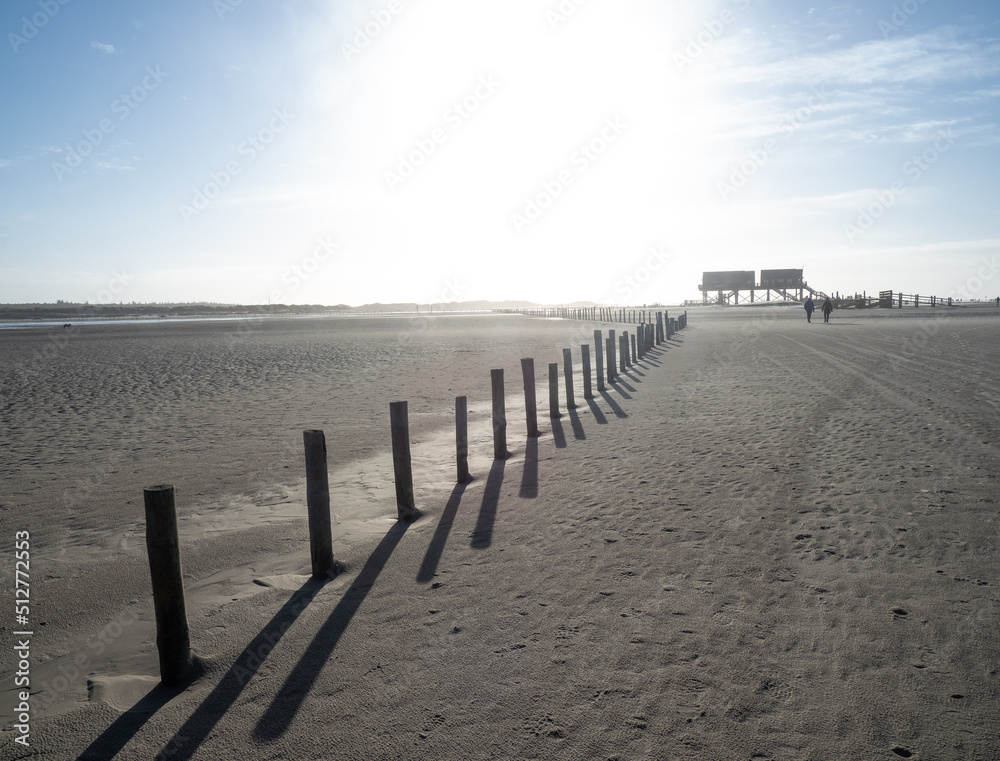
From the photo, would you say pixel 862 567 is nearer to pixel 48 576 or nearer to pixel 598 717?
pixel 598 717

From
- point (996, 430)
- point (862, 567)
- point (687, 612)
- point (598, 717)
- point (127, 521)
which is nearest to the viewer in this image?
point (598, 717)

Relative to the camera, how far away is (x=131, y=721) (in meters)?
3.08

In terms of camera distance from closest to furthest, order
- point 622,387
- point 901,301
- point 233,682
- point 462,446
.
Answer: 1. point 233,682
2. point 462,446
3. point 622,387
4. point 901,301

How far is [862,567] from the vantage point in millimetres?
4309

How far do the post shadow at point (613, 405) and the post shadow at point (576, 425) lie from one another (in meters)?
0.75

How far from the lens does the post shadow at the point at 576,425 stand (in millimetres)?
9440

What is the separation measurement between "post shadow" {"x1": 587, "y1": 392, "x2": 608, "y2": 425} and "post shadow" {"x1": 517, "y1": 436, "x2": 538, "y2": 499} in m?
1.54

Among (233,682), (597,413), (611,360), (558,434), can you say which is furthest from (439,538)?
(611,360)

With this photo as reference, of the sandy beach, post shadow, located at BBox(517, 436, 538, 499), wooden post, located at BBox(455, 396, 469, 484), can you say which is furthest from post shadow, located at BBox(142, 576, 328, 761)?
wooden post, located at BBox(455, 396, 469, 484)

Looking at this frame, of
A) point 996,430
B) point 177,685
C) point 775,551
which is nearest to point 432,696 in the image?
point 177,685

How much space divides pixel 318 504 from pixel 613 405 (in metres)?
8.35

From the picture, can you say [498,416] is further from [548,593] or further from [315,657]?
[315,657]

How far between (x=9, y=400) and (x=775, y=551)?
52.1 ft

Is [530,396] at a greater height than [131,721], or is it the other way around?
[530,396]
